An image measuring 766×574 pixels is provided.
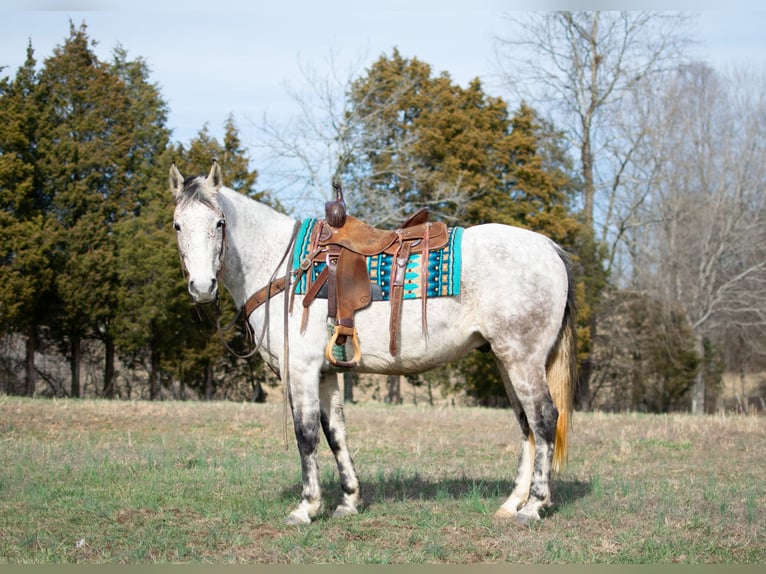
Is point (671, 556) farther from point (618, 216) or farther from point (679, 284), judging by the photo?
point (618, 216)

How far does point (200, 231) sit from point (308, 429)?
5.65ft

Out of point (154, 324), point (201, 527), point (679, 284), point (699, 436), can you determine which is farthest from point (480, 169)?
point (201, 527)

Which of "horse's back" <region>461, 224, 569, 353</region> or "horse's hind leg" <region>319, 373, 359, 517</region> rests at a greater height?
"horse's back" <region>461, 224, 569, 353</region>

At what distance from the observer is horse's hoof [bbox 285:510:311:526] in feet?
18.5

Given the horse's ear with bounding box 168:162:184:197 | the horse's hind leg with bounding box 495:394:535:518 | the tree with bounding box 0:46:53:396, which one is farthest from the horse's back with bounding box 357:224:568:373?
the tree with bounding box 0:46:53:396

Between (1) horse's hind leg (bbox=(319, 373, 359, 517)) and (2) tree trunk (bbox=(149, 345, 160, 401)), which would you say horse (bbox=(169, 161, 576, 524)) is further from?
(2) tree trunk (bbox=(149, 345, 160, 401))

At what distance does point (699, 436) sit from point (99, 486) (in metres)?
8.59

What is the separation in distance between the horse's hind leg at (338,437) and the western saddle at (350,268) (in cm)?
50

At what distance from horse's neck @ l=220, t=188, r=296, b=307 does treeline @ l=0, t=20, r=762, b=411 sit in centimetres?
1502

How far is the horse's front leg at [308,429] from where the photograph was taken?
585 cm

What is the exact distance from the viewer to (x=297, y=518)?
5.68 m

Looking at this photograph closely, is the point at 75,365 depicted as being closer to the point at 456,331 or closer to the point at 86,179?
the point at 86,179

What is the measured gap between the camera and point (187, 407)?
14422 mm

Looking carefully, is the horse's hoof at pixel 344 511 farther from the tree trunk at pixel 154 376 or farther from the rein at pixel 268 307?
the tree trunk at pixel 154 376
